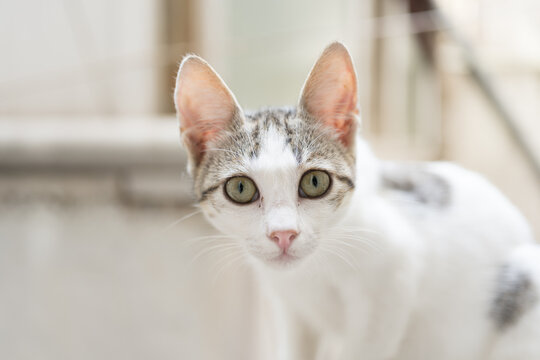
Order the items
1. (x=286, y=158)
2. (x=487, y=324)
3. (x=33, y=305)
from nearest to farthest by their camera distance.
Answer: (x=286, y=158), (x=487, y=324), (x=33, y=305)

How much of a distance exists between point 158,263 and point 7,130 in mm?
539

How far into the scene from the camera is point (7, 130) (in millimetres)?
1437

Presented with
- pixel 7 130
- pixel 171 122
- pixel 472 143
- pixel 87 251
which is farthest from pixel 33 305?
pixel 472 143

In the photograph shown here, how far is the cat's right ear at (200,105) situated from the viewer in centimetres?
80

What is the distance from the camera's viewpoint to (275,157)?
81 cm

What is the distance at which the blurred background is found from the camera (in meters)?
1.39

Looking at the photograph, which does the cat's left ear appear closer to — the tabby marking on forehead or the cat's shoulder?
the tabby marking on forehead

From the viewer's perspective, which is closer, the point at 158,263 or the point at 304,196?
the point at 304,196

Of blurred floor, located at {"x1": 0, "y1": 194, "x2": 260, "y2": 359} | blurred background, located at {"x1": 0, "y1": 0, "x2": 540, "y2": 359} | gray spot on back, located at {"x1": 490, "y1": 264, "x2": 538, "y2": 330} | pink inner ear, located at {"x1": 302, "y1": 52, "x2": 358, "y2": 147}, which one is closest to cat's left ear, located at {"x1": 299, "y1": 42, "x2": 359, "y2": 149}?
pink inner ear, located at {"x1": 302, "y1": 52, "x2": 358, "y2": 147}

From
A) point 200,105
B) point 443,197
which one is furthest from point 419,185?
point 200,105

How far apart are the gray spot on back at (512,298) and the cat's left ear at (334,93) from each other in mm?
412

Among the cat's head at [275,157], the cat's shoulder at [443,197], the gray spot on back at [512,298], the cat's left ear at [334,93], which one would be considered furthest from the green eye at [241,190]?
the gray spot on back at [512,298]

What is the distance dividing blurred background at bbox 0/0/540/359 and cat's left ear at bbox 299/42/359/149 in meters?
0.25

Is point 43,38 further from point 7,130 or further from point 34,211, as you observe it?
point 34,211
